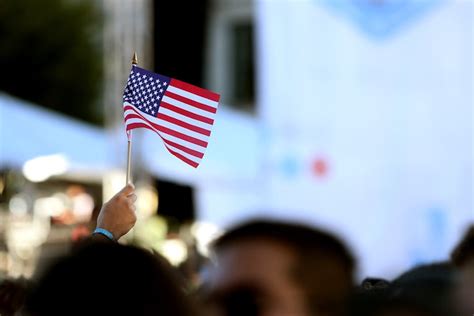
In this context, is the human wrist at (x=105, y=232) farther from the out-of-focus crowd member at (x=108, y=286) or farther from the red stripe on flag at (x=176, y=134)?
the out-of-focus crowd member at (x=108, y=286)

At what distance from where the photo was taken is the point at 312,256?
182 centimetres

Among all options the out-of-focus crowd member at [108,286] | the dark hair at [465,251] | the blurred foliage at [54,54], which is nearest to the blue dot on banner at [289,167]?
the dark hair at [465,251]

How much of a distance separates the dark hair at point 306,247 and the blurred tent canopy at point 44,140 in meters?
11.6

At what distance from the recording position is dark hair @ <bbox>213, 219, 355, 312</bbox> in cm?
181

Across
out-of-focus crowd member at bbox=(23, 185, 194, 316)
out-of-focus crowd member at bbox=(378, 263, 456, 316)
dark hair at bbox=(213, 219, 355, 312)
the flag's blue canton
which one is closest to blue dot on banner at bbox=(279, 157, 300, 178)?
the flag's blue canton

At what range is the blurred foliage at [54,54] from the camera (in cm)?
2567

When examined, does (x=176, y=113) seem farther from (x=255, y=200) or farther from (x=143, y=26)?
(x=143, y=26)

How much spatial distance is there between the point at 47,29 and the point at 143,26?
42.0 ft

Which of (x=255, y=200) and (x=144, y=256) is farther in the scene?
(x=255, y=200)

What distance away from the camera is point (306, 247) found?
1825 millimetres

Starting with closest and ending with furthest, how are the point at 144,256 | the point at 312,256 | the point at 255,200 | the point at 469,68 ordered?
the point at 144,256
the point at 312,256
the point at 469,68
the point at 255,200

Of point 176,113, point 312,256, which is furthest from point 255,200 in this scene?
point 312,256

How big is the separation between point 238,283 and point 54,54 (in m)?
25.7

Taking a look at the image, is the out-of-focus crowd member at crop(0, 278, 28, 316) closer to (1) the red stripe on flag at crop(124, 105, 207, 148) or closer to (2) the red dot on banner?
(1) the red stripe on flag at crop(124, 105, 207, 148)
